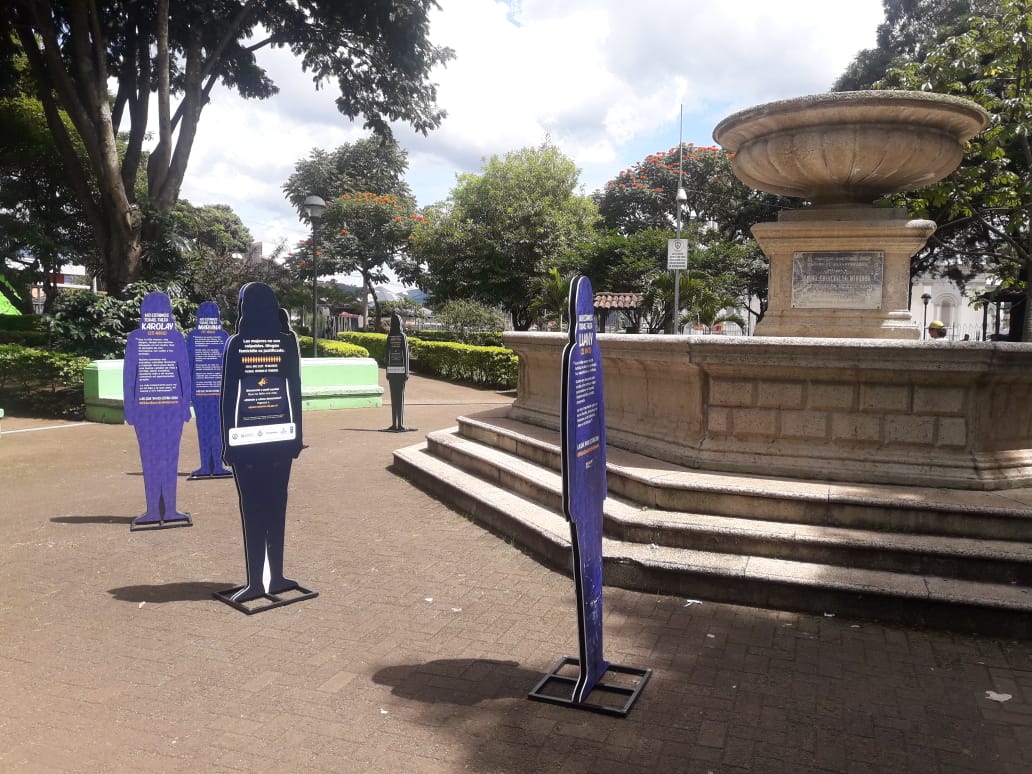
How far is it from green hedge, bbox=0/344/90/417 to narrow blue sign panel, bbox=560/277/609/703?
1263cm

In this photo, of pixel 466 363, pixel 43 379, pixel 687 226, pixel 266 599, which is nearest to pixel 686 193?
pixel 687 226

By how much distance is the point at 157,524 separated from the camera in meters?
6.37

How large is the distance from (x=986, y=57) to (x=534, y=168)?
17.6 metres

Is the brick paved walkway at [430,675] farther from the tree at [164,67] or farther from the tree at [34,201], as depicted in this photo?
the tree at [34,201]

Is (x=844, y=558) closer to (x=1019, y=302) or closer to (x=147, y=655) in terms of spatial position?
(x=147, y=655)

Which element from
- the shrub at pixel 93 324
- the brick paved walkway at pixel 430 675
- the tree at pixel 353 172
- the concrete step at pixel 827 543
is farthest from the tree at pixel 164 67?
the tree at pixel 353 172

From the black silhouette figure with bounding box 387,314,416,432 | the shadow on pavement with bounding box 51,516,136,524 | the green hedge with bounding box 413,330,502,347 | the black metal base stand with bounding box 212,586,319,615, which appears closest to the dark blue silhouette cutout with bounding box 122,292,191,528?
the shadow on pavement with bounding box 51,516,136,524

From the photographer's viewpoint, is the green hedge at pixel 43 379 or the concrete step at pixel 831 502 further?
the green hedge at pixel 43 379

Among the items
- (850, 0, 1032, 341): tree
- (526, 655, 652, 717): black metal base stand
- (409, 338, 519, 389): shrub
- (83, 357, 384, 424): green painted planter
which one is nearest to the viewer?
(526, 655, 652, 717): black metal base stand

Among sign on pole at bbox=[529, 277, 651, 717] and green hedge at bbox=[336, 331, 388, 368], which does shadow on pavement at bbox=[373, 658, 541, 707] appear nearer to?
sign on pole at bbox=[529, 277, 651, 717]

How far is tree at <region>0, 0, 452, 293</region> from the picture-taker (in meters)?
15.0

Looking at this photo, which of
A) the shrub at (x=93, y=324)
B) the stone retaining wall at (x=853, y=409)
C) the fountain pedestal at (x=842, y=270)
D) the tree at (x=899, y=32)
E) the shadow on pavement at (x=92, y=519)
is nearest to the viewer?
the stone retaining wall at (x=853, y=409)

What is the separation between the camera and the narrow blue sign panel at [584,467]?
3.17 meters

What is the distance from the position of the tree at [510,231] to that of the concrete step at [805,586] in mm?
23863
